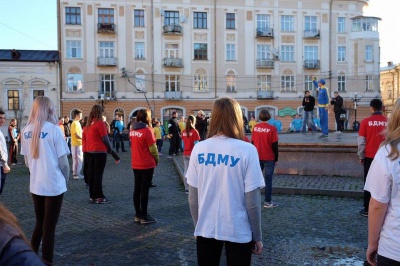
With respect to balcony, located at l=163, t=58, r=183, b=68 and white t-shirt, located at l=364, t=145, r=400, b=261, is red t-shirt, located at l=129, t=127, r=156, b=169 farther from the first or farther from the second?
balcony, located at l=163, t=58, r=183, b=68

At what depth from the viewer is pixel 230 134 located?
333 centimetres

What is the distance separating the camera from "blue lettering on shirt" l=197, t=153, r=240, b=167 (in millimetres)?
3234

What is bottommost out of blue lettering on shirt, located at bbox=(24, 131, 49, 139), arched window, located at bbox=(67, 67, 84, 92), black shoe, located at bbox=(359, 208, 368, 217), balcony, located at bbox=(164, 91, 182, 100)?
black shoe, located at bbox=(359, 208, 368, 217)

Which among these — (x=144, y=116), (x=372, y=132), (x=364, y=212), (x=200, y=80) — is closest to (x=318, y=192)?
(x=364, y=212)

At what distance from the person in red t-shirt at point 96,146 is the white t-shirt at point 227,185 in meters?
5.76

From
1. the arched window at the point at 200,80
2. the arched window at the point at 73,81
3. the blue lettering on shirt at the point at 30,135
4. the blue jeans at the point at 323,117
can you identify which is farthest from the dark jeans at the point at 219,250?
the arched window at the point at 200,80

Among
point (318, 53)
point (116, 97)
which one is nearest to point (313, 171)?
point (116, 97)

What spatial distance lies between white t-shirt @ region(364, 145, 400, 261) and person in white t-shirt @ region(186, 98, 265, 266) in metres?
0.83

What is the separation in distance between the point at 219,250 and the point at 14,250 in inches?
90.9

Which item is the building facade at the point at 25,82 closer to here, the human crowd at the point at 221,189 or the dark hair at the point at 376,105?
the dark hair at the point at 376,105

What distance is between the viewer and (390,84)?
243 ft

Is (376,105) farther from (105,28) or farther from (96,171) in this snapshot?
(105,28)

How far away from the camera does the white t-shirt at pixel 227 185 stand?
3225mm

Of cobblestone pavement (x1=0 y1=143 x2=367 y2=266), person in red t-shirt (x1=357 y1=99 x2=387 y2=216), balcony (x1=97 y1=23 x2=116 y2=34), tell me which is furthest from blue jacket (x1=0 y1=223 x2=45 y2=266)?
balcony (x1=97 y1=23 x2=116 y2=34)
